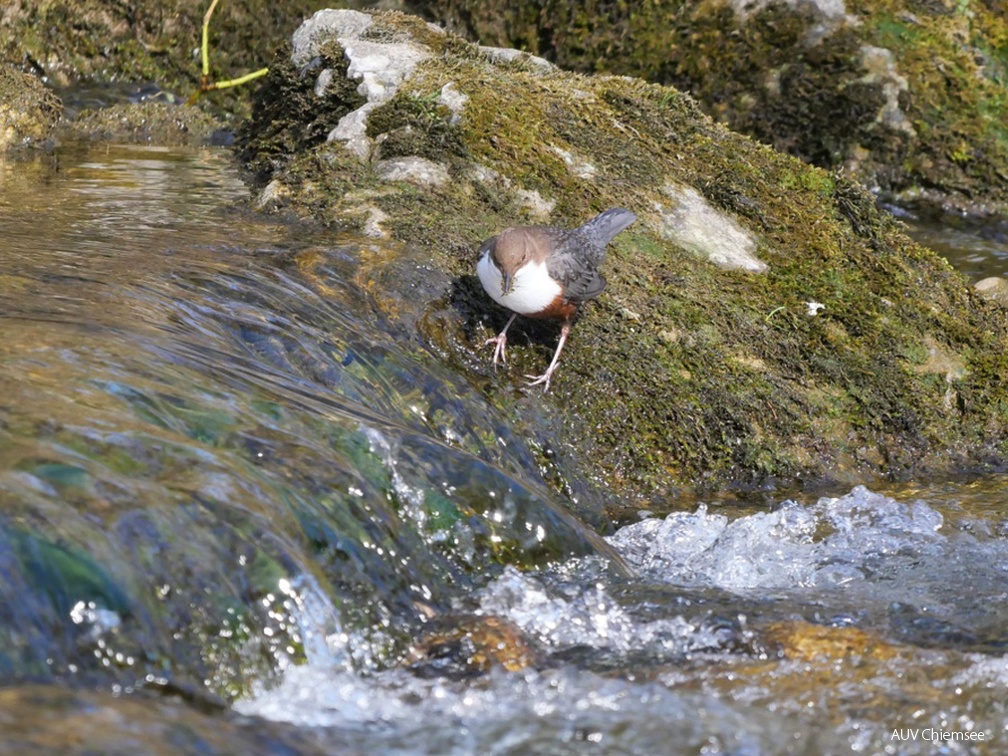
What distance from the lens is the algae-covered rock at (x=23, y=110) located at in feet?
26.7

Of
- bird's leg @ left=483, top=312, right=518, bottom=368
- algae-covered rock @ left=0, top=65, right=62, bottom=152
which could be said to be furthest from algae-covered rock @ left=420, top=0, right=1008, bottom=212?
bird's leg @ left=483, top=312, right=518, bottom=368

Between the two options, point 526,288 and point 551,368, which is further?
point 551,368

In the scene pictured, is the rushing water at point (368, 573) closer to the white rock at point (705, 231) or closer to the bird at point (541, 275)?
the bird at point (541, 275)

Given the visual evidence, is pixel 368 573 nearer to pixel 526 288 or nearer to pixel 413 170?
pixel 526 288

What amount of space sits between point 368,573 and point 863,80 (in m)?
7.96

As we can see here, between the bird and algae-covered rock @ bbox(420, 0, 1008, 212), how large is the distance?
18.0 feet

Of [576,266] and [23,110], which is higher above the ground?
[576,266]

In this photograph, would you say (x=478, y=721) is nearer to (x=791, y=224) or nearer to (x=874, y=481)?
(x=874, y=481)

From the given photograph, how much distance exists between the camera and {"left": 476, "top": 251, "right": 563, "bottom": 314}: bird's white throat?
450cm

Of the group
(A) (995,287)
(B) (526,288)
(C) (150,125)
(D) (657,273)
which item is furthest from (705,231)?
(C) (150,125)

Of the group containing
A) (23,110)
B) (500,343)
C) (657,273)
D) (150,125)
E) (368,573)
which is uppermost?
(657,273)

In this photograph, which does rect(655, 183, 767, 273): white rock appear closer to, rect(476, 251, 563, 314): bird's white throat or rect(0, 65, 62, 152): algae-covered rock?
rect(476, 251, 563, 314): bird's white throat

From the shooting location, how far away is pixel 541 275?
451cm

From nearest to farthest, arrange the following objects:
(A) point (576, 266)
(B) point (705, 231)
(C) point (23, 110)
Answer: (A) point (576, 266) < (B) point (705, 231) < (C) point (23, 110)
